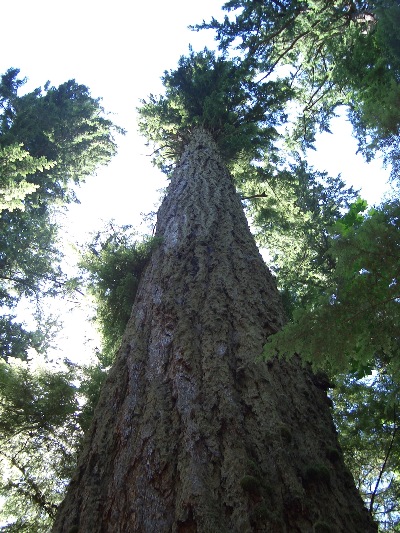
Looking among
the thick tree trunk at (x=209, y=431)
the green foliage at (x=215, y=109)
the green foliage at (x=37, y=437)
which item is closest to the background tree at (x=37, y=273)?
the green foliage at (x=37, y=437)

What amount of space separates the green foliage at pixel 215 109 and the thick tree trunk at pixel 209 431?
6.40m

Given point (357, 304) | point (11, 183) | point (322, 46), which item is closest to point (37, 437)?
point (357, 304)

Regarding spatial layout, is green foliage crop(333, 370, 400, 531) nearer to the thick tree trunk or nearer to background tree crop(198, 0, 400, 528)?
background tree crop(198, 0, 400, 528)

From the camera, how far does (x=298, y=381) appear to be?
329 cm

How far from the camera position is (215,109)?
9.86 meters

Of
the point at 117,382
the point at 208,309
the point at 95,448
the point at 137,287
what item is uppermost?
the point at 137,287

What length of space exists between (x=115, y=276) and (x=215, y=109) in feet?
19.3

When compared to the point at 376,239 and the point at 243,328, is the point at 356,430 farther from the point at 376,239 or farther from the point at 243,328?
the point at 376,239

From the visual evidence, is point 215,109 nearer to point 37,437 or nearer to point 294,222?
point 294,222

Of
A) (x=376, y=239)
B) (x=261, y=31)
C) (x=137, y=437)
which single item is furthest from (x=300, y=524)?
(x=261, y=31)

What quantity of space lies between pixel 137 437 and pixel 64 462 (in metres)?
2.96

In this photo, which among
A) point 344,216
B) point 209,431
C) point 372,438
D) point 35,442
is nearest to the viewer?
point 209,431

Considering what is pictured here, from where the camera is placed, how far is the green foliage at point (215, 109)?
9.95m

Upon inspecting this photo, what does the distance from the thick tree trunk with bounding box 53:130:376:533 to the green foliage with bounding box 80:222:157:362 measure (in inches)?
42.5
